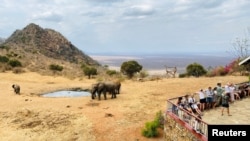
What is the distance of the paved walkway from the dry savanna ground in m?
5.21

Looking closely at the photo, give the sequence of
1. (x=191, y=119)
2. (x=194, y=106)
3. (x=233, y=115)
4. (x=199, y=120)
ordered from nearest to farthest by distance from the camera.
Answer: (x=199, y=120), (x=191, y=119), (x=233, y=115), (x=194, y=106)

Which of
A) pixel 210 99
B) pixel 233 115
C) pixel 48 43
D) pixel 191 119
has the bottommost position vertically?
pixel 233 115

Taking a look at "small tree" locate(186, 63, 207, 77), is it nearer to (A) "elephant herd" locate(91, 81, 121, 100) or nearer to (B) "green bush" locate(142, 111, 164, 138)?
(A) "elephant herd" locate(91, 81, 121, 100)

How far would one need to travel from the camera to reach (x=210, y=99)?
23.0 m

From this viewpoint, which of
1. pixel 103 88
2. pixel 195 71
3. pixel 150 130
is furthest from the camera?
pixel 195 71

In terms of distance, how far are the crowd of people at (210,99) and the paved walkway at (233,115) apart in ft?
1.09

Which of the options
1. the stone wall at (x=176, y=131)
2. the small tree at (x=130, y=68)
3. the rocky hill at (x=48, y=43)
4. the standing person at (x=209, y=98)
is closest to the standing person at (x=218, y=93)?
the standing person at (x=209, y=98)

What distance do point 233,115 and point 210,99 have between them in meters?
2.16

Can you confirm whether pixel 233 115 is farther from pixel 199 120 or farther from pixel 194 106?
pixel 199 120

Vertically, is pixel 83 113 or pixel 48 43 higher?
pixel 48 43

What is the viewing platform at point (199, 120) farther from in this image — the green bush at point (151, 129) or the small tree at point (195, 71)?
the small tree at point (195, 71)

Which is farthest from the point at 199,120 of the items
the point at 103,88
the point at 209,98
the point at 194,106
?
the point at 103,88

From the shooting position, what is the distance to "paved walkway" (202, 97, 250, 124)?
19880mm

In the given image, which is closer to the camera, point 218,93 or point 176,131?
point 176,131
